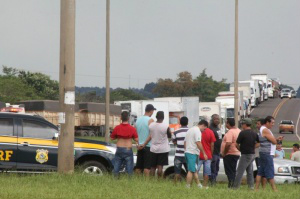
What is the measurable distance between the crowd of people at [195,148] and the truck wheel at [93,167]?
1.85 ft

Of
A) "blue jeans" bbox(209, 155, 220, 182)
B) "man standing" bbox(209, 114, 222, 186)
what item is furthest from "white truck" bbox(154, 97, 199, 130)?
"blue jeans" bbox(209, 155, 220, 182)

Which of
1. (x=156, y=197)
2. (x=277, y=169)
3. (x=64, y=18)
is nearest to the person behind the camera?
(x=156, y=197)

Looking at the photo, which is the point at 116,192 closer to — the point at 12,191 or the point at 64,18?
the point at 12,191

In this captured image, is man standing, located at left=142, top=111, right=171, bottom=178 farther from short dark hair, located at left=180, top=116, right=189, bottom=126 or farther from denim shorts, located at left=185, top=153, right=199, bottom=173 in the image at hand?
denim shorts, located at left=185, top=153, right=199, bottom=173

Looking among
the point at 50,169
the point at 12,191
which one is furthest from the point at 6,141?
the point at 12,191

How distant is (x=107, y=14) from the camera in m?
34.5

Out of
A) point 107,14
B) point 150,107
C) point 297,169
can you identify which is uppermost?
point 107,14

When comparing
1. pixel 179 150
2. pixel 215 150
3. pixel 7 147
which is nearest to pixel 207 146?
pixel 179 150

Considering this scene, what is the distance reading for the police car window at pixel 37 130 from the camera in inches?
643

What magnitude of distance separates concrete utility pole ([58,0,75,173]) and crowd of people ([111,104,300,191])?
57.8 inches

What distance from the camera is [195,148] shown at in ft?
52.4

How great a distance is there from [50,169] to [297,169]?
661cm

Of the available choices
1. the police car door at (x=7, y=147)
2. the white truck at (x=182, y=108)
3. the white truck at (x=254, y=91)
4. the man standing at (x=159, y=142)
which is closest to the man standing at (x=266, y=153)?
the man standing at (x=159, y=142)

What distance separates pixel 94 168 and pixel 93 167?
0.03 m
